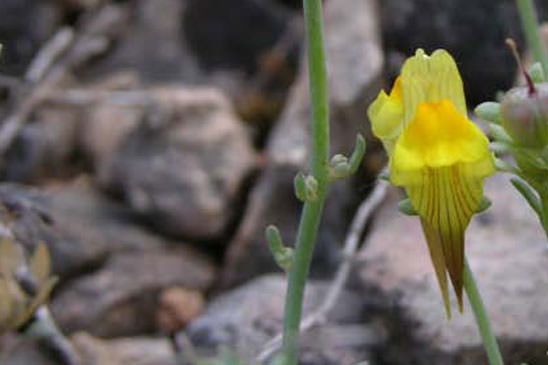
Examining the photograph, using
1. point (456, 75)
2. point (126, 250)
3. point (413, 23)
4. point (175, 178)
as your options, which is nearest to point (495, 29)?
point (413, 23)

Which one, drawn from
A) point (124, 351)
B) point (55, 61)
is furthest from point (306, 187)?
point (55, 61)

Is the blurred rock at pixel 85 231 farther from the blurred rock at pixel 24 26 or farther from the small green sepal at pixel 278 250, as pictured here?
the small green sepal at pixel 278 250

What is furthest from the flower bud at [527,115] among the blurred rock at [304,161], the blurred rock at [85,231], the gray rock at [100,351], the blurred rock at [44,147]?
the blurred rock at [44,147]

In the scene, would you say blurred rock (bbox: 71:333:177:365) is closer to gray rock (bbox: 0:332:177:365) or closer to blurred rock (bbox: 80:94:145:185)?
gray rock (bbox: 0:332:177:365)

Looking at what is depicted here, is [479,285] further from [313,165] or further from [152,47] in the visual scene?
[152,47]

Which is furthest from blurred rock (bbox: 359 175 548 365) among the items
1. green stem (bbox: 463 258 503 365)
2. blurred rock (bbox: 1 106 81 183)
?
blurred rock (bbox: 1 106 81 183)

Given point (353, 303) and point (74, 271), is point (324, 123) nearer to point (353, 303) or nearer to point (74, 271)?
point (353, 303)
